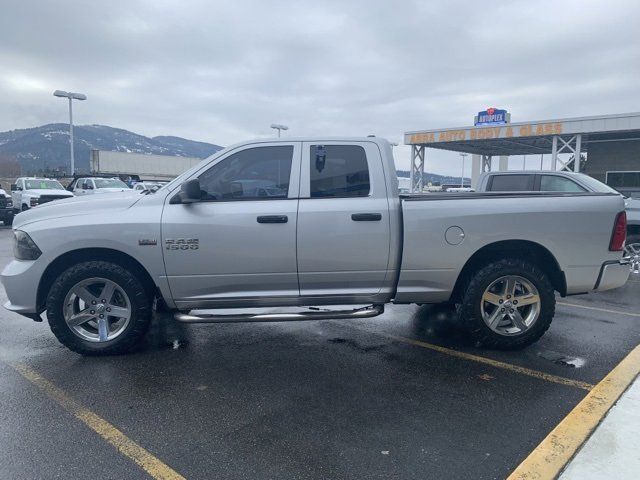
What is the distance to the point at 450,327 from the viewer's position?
18.0 ft

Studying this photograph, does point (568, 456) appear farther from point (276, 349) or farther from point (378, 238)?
point (276, 349)

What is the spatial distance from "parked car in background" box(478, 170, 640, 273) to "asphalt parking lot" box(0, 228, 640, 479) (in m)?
3.94

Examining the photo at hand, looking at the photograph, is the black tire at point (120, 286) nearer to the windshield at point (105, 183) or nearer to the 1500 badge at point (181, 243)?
the 1500 badge at point (181, 243)

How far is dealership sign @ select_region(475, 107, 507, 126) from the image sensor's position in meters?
28.5

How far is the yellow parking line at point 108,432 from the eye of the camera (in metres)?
2.69

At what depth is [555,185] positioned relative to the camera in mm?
8891

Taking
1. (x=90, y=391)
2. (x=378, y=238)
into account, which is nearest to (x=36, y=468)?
(x=90, y=391)

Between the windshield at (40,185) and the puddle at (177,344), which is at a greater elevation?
the windshield at (40,185)

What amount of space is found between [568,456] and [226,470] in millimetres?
1983

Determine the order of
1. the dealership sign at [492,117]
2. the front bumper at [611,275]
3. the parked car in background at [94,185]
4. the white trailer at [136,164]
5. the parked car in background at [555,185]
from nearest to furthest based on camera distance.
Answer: the front bumper at [611,275] → the parked car in background at [555,185] → the parked car in background at [94,185] → the dealership sign at [492,117] → the white trailer at [136,164]

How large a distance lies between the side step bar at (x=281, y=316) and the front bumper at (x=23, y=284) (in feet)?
4.23

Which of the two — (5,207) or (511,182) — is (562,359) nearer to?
(511,182)

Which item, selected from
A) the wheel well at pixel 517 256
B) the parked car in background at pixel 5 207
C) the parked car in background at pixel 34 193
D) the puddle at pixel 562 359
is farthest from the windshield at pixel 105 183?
the puddle at pixel 562 359

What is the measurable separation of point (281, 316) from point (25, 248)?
7.88 feet
